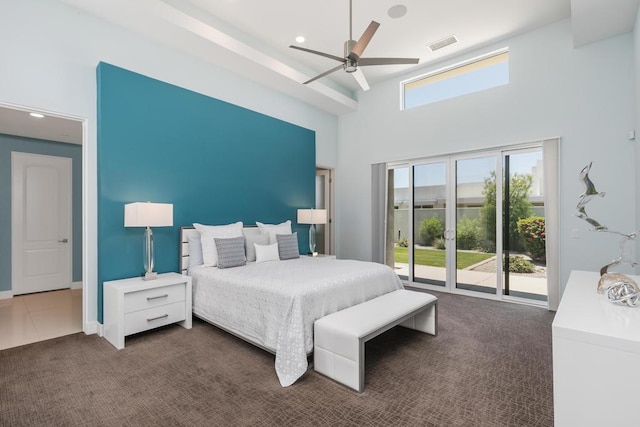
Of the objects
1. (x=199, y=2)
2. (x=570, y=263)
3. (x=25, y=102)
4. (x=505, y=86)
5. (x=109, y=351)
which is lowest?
(x=109, y=351)

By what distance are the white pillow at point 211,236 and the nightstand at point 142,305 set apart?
386mm

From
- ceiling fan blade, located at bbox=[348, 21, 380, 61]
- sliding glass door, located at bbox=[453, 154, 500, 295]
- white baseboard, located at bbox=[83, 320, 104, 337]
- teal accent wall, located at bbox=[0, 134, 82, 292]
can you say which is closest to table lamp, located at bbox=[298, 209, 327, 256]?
sliding glass door, located at bbox=[453, 154, 500, 295]

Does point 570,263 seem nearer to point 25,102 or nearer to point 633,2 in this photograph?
point 633,2

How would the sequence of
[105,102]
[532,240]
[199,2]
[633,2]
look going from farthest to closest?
[532,240] < [199,2] < [105,102] < [633,2]

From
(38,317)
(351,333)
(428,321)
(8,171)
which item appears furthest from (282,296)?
(8,171)

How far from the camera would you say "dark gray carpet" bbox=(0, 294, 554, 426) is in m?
1.92

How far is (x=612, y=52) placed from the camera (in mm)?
3734

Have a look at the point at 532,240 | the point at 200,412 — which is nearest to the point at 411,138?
the point at 532,240

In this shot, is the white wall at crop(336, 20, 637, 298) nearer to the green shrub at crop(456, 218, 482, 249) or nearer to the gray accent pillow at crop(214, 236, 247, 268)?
the green shrub at crop(456, 218, 482, 249)

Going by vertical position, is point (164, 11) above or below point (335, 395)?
above

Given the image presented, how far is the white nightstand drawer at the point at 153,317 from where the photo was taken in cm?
297

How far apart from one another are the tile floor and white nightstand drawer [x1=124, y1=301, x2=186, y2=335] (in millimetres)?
891

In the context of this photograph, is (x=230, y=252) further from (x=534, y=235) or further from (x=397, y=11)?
(x=534, y=235)

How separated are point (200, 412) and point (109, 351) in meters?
1.46
